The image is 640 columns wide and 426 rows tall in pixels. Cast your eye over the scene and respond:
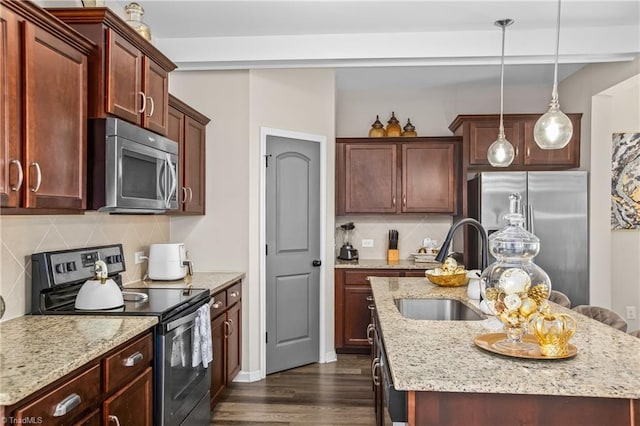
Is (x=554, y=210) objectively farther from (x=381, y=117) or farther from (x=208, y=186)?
(x=208, y=186)

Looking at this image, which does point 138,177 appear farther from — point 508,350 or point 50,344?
point 508,350

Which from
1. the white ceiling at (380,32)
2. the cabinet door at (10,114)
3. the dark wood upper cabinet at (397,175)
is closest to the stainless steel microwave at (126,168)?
the cabinet door at (10,114)

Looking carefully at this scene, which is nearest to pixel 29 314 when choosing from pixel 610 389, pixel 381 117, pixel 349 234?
pixel 610 389

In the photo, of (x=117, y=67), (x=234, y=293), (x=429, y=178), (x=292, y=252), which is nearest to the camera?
(x=117, y=67)

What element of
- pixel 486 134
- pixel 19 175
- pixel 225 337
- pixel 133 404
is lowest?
pixel 225 337

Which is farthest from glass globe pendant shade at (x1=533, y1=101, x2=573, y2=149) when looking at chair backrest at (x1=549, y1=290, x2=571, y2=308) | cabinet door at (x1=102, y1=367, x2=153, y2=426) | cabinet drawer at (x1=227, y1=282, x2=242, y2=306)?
cabinet drawer at (x1=227, y1=282, x2=242, y2=306)

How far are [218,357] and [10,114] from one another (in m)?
2.15

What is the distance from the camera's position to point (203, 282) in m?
3.28

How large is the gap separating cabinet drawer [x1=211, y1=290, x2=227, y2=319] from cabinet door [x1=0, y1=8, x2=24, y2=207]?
1.67 metres

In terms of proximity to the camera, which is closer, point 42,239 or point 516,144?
point 42,239

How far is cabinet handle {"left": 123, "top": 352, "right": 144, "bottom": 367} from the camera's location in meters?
1.88

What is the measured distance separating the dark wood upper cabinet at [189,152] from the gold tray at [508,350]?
2.32 meters

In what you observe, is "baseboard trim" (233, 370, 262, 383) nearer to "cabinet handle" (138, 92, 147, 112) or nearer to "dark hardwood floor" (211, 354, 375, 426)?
"dark hardwood floor" (211, 354, 375, 426)

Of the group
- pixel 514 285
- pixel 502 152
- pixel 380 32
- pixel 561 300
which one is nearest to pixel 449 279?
pixel 561 300
